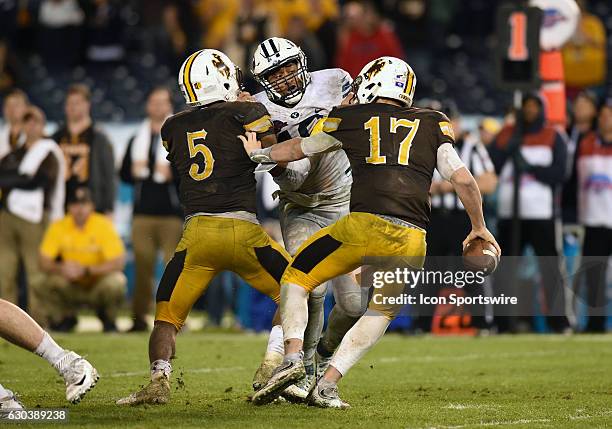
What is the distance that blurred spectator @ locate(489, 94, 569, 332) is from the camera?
12.8 metres

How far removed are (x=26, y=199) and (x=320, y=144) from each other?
257 inches

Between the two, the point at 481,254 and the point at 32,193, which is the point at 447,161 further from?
the point at 32,193

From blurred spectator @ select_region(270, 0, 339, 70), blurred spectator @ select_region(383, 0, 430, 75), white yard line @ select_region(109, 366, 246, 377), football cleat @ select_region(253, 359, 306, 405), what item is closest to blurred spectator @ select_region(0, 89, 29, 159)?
blurred spectator @ select_region(270, 0, 339, 70)

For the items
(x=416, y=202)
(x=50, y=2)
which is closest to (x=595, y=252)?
(x=416, y=202)

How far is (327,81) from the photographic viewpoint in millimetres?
8086

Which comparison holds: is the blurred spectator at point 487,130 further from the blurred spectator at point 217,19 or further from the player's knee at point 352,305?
the player's knee at point 352,305

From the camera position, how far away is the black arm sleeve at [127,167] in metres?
13.4

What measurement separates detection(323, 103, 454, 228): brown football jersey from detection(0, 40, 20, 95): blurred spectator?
38.6ft

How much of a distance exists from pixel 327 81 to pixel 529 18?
5349mm

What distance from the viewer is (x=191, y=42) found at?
60.4 feet

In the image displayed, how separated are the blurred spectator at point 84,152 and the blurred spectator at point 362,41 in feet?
12.8

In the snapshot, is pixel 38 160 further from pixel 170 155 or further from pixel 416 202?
pixel 416 202

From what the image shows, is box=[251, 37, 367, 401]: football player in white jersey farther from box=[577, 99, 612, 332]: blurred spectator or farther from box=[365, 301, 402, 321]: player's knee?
box=[577, 99, 612, 332]: blurred spectator

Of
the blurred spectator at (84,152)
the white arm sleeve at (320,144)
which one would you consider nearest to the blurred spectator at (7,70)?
the blurred spectator at (84,152)
